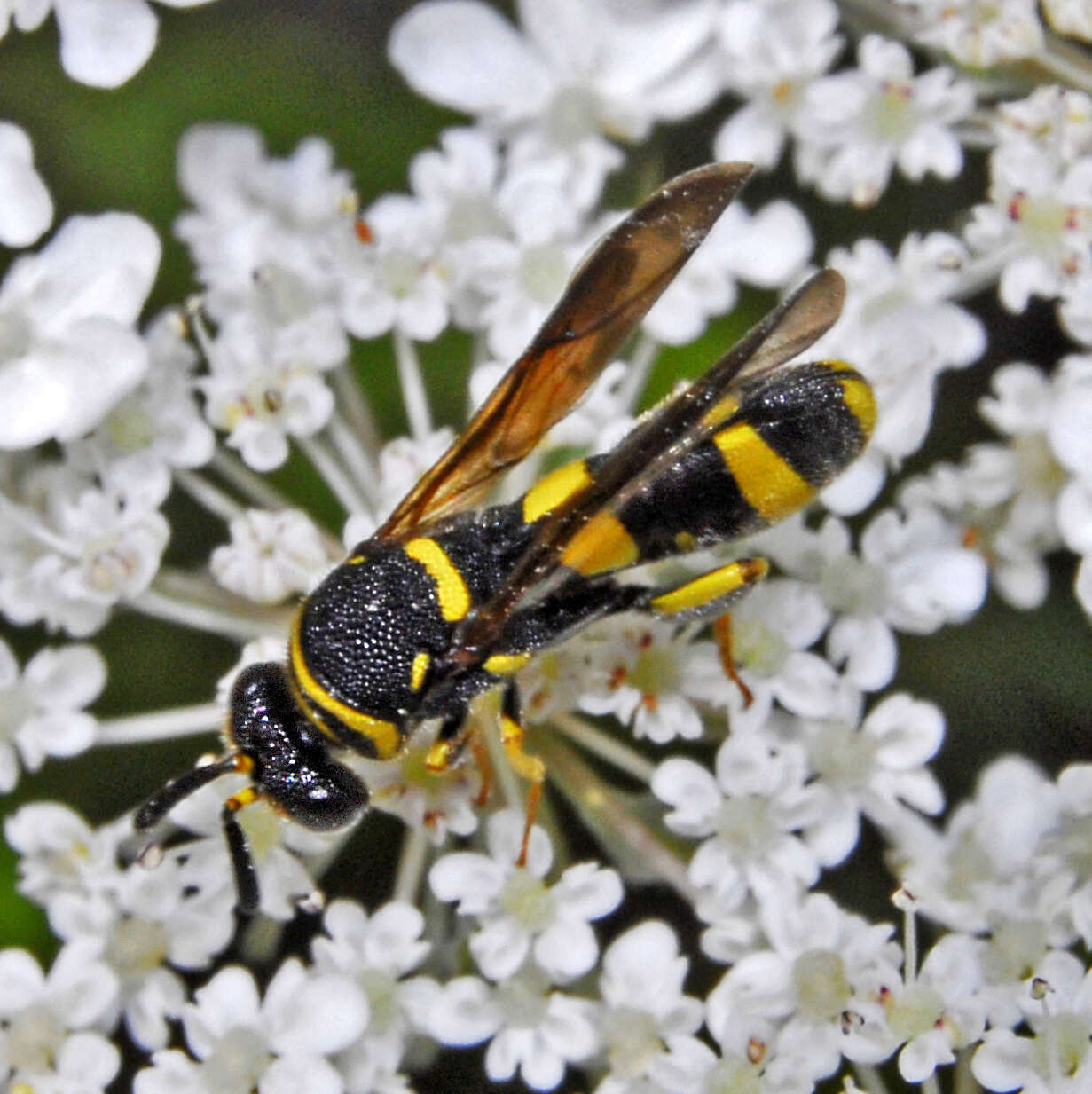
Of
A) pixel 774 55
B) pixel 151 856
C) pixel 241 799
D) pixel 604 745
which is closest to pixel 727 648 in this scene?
pixel 604 745

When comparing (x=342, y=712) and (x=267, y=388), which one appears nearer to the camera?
(x=342, y=712)

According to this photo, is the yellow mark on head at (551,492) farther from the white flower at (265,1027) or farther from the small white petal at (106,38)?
the small white petal at (106,38)

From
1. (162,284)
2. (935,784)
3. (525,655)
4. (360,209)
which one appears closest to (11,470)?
(162,284)

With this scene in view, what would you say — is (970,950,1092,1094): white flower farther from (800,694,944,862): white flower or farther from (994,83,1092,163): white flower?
(994,83,1092,163): white flower

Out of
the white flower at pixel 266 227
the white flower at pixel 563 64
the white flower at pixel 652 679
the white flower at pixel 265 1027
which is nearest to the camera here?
the white flower at pixel 265 1027

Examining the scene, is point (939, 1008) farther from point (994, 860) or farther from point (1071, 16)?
point (1071, 16)

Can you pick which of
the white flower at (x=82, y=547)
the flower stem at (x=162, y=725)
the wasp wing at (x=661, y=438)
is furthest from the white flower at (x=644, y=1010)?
the white flower at (x=82, y=547)
